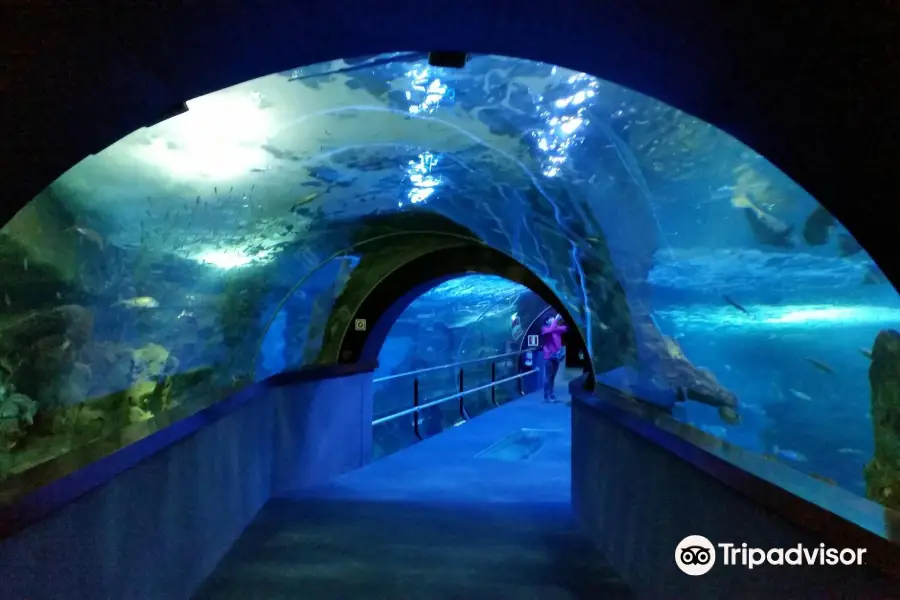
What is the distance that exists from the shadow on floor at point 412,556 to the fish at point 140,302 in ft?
5.96

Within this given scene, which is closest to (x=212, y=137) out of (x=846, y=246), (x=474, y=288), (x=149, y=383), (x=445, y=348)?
(x=149, y=383)

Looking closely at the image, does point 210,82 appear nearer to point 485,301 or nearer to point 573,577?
point 573,577

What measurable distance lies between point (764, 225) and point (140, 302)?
4.19 m

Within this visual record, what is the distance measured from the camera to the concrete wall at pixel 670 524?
6.35ft

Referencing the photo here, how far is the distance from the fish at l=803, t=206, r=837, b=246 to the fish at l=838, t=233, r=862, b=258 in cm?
7

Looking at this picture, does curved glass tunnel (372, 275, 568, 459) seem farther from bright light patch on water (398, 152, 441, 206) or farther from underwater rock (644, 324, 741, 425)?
underwater rock (644, 324, 741, 425)

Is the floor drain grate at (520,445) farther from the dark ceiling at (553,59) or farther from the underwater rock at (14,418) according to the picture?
the dark ceiling at (553,59)

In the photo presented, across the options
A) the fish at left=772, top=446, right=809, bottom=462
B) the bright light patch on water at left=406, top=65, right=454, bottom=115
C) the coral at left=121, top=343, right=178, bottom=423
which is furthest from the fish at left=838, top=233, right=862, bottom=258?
the coral at left=121, top=343, right=178, bottom=423

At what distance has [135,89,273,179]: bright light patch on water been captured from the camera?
3314mm

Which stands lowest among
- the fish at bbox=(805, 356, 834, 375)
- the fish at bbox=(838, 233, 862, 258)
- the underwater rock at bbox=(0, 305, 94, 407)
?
the fish at bbox=(805, 356, 834, 375)

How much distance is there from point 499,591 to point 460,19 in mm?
2905

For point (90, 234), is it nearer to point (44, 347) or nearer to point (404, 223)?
point (44, 347)

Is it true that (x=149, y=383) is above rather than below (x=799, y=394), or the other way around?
above

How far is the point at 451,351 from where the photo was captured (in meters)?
19.1
